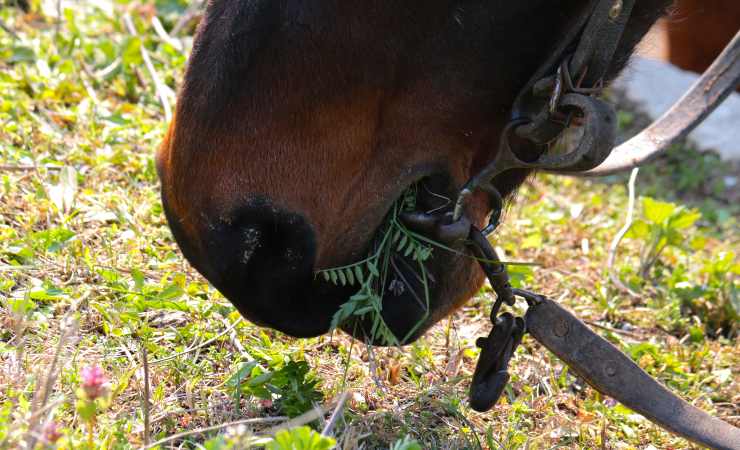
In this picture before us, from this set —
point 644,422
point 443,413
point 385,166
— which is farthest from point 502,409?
point 385,166

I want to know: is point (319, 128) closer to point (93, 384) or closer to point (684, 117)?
point (93, 384)

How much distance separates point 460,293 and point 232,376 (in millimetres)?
511

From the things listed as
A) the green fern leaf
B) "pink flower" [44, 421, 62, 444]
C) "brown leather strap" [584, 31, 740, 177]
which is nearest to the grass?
"pink flower" [44, 421, 62, 444]

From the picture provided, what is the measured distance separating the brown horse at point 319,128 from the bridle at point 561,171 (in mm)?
53

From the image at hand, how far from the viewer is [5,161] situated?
2689 millimetres

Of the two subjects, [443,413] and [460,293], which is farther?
[443,413]

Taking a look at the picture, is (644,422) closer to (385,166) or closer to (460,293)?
(460,293)

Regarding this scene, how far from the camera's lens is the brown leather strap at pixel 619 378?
1854mm

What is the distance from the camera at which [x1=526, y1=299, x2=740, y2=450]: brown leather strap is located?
1854 mm

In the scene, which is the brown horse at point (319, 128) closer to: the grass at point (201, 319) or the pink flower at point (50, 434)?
the grass at point (201, 319)

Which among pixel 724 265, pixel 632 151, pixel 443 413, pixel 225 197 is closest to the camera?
pixel 225 197

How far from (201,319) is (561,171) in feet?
2.99

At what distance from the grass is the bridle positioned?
0.19 metres

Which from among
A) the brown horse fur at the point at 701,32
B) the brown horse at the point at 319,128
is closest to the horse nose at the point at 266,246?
the brown horse at the point at 319,128
